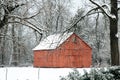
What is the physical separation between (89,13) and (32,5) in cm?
645

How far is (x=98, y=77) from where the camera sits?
503 inches

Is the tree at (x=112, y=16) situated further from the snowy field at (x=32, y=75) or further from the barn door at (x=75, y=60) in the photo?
the barn door at (x=75, y=60)

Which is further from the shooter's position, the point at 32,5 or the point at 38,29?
the point at 38,29

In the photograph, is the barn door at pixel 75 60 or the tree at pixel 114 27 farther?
the barn door at pixel 75 60

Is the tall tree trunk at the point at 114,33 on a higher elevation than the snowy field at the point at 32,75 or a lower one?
higher

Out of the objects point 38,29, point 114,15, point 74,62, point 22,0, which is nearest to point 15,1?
point 22,0

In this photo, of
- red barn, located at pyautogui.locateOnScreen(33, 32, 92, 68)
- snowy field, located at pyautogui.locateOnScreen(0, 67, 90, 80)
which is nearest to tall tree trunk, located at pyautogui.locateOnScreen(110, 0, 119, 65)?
snowy field, located at pyautogui.locateOnScreen(0, 67, 90, 80)

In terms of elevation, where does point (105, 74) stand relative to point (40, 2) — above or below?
below

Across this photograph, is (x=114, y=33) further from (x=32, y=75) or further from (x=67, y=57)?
(x=67, y=57)

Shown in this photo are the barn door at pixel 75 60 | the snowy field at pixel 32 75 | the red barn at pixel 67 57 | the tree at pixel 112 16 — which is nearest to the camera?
the tree at pixel 112 16

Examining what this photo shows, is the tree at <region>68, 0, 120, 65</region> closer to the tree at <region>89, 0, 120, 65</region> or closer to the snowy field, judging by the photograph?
the tree at <region>89, 0, 120, 65</region>

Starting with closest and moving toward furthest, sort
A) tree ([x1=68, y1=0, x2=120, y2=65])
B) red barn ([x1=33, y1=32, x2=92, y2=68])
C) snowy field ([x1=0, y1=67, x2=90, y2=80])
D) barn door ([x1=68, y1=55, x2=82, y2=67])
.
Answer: tree ([x1=68, y1=0, x2=120, y2=65]), snowy field ([x1=0, y1=67, x2=90, y2=80]), red barn ([x1=33, y1=32, x2=92, y2=68]), barn door ([x1=68, y1=55, x2=82, y2=67])

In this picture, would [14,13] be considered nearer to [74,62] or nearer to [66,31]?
[66,31]

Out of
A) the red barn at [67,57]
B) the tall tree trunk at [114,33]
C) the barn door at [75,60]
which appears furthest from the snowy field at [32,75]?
the barn door at [75,60]
